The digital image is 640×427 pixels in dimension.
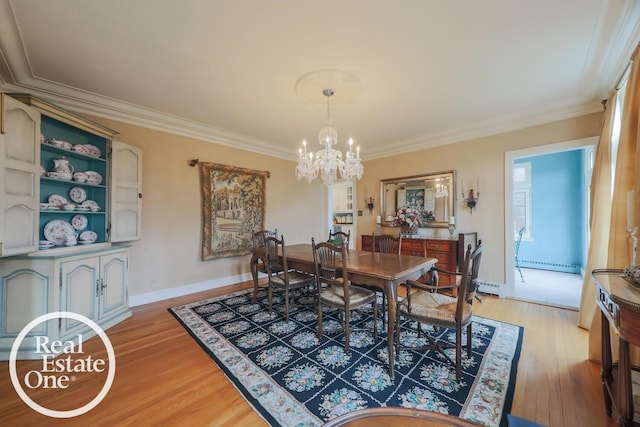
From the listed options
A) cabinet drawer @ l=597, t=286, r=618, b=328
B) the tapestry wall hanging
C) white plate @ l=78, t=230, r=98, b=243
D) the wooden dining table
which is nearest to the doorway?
the wooden dining table

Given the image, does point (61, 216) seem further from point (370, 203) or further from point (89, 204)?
point (370, 203)

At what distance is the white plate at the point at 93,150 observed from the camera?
273 cm

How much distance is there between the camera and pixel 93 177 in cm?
272

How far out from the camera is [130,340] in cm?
233

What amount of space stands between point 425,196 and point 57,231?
503 centimetres

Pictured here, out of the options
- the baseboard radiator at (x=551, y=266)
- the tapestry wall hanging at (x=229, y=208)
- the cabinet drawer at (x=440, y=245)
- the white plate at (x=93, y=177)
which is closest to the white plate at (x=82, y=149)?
the white plate at (x=93, y=177)

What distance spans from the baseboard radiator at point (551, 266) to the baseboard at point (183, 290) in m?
6.05

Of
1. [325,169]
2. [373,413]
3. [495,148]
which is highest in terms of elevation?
[495,148]

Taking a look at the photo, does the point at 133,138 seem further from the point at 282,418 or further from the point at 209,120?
the point at 282,418

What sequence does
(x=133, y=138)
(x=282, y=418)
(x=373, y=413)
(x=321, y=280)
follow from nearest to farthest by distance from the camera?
1. (x=373, y=413)
2. (x=282, y=418)
3. (x=321, y=280)
4. (x=133, y=138)

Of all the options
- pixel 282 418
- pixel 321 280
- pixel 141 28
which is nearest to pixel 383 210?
pixel 321 280

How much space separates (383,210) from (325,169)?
2492 millimetres

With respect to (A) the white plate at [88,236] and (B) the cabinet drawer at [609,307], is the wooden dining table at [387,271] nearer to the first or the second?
(B) the cabinet drawer at [609,307]

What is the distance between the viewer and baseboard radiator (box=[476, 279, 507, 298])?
3500 mm
